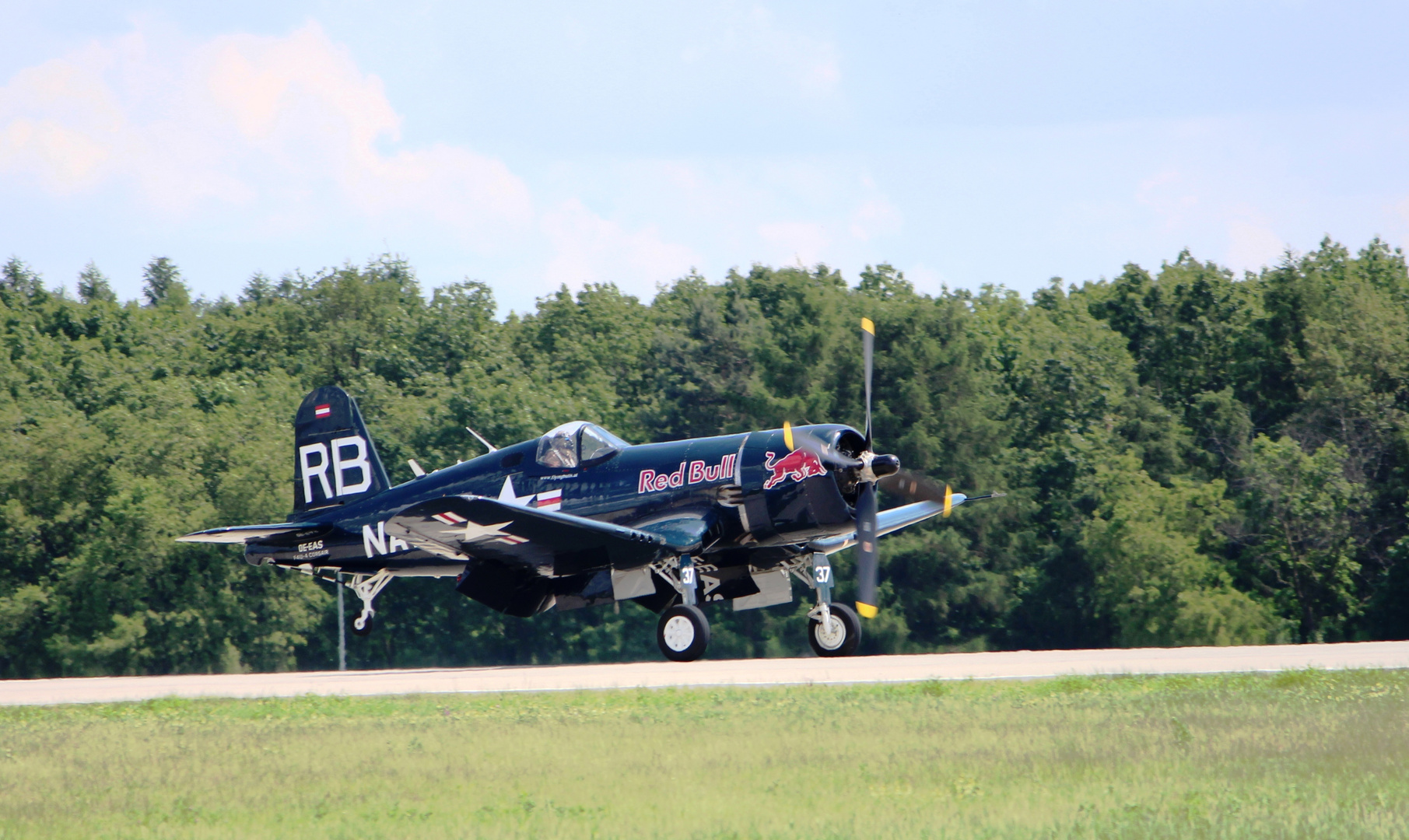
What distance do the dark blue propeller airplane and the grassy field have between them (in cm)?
351

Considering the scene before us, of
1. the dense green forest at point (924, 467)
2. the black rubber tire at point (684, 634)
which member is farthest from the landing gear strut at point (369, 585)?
the dense green forest at point (924, 467)

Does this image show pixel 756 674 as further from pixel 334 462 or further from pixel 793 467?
pixel 334 462

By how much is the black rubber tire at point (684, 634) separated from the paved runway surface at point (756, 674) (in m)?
0.18

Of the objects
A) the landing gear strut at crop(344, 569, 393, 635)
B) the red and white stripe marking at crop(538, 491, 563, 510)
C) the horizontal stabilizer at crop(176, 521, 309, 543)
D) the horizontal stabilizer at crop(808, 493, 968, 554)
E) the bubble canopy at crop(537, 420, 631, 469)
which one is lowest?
the landing gear strut at crop(344, 569, 393, 635)

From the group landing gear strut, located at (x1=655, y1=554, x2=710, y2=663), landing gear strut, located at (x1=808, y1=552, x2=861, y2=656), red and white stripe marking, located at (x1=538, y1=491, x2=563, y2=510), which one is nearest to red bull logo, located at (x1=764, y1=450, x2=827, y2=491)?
landing gear strut, located at (x1=655, y1=554, x2=710, y2=663)

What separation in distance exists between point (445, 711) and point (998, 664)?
7.83 m

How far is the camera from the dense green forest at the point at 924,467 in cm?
4047

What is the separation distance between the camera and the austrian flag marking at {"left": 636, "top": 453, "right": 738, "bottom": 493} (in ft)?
63.3

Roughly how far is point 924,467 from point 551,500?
27.6 meters

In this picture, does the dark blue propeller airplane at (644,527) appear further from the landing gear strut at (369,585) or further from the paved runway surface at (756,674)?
the paved runway surface at (756,674)

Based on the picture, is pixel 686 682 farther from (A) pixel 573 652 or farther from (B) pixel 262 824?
(A) pixel 573 652

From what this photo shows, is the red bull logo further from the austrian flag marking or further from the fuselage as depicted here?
the austrian flag marking

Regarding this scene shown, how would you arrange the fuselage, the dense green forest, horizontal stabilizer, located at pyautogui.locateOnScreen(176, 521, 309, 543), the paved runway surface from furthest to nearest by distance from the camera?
the dense green forest, horizontal stabilizer, located at pyautogui.locateOnScreen(176, 521, 309, 543), the fuselage, the paved runway surface

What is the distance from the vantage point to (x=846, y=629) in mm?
19969
